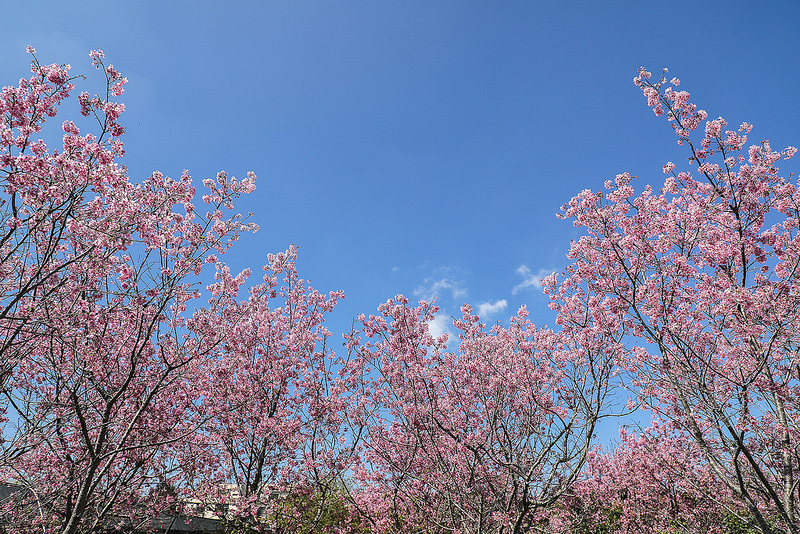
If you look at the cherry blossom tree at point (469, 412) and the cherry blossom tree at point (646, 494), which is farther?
the cherry blossom tree at point (646, 494)

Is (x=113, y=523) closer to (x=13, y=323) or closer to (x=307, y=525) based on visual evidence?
(x=307, y=525)

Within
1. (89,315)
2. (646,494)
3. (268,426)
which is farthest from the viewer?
(646,494)

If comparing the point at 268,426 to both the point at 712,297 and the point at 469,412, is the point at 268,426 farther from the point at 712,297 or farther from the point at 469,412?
the point at 712,297

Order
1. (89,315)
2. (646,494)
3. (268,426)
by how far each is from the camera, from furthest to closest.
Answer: (646,494) < (268,426) < (89,315)

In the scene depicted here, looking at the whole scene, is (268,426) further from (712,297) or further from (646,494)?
(646,494)

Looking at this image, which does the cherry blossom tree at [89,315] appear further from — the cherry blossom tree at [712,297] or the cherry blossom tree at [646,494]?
the cherry blossom tree at [646,494]

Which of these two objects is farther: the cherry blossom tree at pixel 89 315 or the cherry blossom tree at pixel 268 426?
the cherry blossom tree at pixel 268 426

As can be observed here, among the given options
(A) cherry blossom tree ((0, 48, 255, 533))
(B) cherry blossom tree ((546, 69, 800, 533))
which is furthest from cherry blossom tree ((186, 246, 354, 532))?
(B) cherry blossom tree ((546, 69, 800, 533))

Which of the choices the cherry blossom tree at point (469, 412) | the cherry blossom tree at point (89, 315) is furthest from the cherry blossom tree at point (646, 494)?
the cherry blossom tree at point (89, 315)

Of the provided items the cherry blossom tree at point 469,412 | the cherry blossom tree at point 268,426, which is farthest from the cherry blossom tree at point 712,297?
the cherry blossom tree at point 268,426

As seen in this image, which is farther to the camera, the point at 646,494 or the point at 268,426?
the point at 646,494

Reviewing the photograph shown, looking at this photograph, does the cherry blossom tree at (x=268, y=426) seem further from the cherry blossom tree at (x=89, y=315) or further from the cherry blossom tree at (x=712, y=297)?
the cherry blossom tree at (x=712, y=297)

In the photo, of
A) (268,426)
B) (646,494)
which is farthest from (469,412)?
(646,494)

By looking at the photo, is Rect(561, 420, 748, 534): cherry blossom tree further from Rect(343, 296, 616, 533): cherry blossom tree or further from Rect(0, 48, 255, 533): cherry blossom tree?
Rect(0, 48, 255, 533): cherry blossom tree
